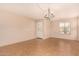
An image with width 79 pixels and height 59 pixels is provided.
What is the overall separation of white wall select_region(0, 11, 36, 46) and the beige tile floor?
9cm

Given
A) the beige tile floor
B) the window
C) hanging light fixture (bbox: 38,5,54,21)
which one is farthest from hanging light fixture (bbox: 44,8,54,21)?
the beige tile floor

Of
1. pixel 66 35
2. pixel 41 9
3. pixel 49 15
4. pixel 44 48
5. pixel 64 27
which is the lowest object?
pixel 44 48

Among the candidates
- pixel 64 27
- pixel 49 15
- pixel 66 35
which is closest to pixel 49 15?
pixel 49 15

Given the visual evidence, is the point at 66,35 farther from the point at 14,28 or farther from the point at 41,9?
the point at 14,28

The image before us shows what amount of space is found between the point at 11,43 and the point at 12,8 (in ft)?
1.95

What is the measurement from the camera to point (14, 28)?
2246 millimetres

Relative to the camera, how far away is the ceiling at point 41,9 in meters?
2.21

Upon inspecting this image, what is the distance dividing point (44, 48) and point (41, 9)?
0.68 meters

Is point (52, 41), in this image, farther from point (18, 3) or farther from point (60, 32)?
point (18, 3)

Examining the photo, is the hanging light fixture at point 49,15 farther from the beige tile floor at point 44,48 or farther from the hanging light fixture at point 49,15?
the beige tile floor at point 44,48

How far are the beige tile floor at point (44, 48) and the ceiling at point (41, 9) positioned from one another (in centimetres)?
45

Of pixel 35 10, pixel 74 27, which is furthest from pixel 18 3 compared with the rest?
pixel 74 27

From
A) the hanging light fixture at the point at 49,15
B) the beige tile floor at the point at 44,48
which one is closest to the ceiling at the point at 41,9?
the hanging light fixture at the point at 49,15

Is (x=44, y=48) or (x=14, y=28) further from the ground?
(x=14, y=28)
